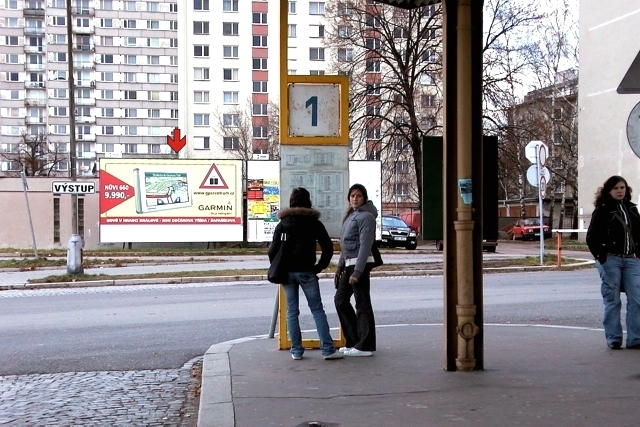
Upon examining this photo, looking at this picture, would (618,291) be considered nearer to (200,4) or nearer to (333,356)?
(333,356)

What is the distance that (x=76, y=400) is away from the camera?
6844 mm

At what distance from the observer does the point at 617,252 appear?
8.12 metres

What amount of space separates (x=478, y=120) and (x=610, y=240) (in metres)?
2.20

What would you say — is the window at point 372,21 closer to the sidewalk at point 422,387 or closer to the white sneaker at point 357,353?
the sidewalk at point 422,387

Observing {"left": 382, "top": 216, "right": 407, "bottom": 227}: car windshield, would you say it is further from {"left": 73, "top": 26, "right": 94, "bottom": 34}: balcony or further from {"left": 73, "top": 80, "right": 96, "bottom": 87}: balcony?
{"left": 73, "top": 26, "right": 94, "bottom": 34}: balcony

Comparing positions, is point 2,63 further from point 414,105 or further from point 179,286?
point 179,286

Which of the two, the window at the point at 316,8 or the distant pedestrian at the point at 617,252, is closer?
the distant pedestrian at the point at 617,252

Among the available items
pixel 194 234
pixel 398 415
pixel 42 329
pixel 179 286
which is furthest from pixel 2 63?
pixel 398 415

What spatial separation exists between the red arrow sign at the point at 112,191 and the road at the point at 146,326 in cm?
1651

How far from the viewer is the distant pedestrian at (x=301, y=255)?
25.6 feet

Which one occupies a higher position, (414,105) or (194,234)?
(414,105)

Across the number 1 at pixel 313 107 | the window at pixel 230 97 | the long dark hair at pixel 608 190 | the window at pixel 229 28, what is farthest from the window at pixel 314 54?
the long dark hair at pixel 608 190

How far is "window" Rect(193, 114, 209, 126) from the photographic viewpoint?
75469mm

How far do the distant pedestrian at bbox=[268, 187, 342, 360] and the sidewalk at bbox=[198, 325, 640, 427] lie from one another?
0.24 meters
